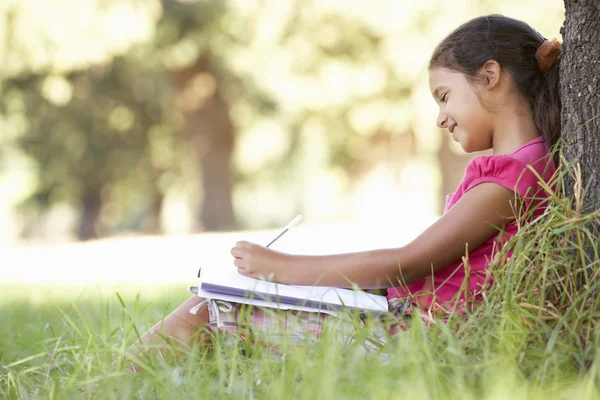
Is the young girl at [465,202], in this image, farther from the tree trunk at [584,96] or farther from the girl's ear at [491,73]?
the tree trunk at [584,96]

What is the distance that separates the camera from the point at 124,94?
16484 millimetres

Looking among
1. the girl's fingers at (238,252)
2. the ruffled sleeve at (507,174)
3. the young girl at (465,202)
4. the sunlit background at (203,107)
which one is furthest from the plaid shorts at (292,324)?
the sunlit background at (203,107)


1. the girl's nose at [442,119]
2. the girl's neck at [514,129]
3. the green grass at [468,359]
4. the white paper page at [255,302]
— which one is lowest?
the green grass at [468,359]

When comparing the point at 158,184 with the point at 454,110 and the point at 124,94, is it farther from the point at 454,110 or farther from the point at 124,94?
the point at 454,110

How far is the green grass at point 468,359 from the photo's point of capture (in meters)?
1.80

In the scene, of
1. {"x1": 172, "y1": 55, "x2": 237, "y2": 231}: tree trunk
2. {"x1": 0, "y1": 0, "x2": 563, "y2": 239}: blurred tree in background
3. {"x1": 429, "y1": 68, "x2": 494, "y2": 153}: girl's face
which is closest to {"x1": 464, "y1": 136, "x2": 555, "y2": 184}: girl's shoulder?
{"x1": 429, "y1": 68, "x2": 494, "y2": 153}: girl's face

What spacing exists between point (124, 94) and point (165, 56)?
6.34ft

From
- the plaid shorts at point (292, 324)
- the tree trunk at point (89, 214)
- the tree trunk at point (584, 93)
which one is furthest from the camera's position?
the tree trunk at point (89, 214)

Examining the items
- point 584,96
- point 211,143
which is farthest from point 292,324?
point 211,143

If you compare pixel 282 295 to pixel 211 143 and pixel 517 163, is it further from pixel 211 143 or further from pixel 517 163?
pixel 211 143

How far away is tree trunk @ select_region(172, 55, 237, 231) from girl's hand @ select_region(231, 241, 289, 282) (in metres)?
14.0

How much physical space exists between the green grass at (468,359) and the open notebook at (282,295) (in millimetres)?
145

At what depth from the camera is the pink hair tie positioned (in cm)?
252

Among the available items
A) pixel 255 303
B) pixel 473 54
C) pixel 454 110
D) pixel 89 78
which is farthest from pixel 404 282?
pixel 89 78
